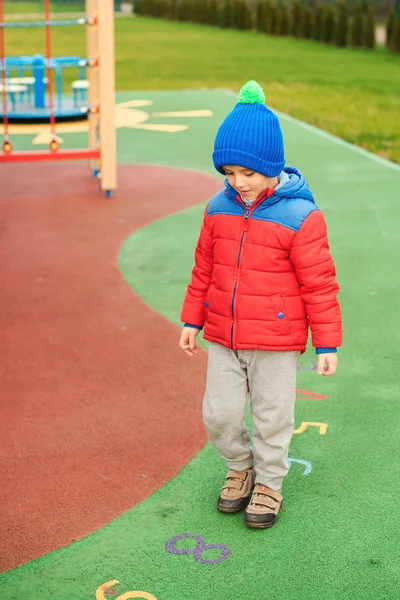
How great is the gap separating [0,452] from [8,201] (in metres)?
5.35

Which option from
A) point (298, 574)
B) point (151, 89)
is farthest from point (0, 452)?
point (151, 89)

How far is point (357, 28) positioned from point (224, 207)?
26.1m

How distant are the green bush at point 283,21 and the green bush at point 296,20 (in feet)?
1.50

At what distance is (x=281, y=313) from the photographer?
3416 millimetres

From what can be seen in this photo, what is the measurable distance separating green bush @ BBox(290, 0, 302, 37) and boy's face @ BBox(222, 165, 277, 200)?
2871 cm

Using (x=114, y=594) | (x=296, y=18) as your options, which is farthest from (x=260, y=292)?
(x=296, y=18)

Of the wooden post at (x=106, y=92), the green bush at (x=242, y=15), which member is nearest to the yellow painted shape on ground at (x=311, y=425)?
the wooden post at (x=106, y=92)

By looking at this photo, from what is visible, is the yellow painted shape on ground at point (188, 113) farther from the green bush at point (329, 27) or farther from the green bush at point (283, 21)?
the green bush at point (283, 21)

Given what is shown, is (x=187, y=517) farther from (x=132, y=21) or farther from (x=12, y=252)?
(x=132, y=21)

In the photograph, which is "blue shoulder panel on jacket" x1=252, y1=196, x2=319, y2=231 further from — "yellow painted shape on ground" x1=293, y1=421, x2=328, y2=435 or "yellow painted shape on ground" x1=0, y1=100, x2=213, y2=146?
"yellow painted shape on ground" x1=0, y1=100, x2=213, y2=146

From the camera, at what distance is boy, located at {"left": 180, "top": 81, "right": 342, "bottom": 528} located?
3.35 meters

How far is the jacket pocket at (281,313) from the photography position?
11.2 feet

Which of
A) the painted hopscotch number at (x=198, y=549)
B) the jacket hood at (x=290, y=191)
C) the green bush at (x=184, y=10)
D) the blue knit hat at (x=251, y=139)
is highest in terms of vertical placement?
the blue knit hat at (x=251, y=139)

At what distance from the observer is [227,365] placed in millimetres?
3531
